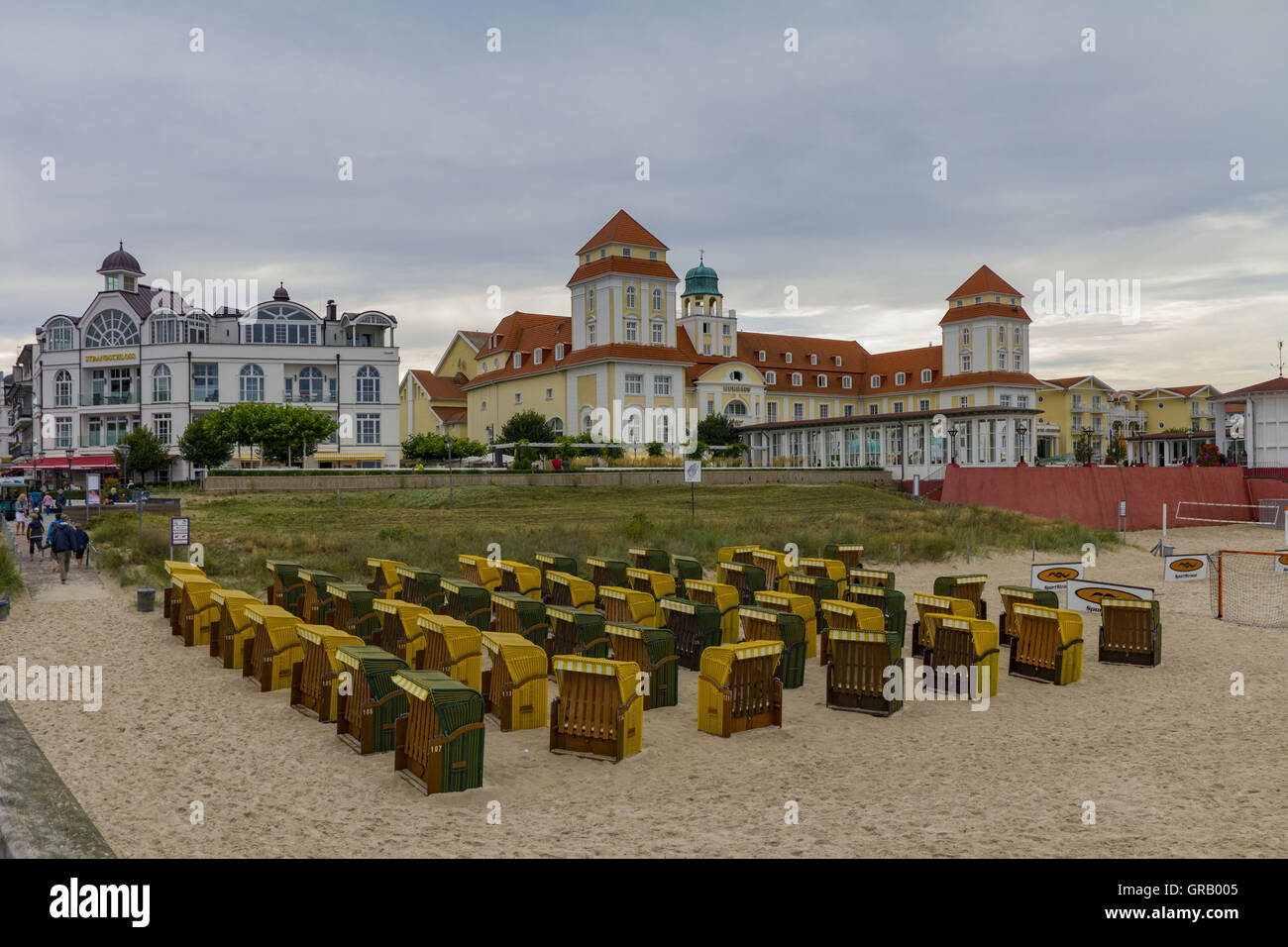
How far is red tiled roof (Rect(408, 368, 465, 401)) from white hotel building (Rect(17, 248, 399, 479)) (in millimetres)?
29751

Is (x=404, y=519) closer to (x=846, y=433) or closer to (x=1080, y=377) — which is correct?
(x=846, y=433)

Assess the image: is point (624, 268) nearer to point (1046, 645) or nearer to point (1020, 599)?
point (1020, 599)

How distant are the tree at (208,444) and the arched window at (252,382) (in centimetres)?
1116

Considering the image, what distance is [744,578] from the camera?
19.9m

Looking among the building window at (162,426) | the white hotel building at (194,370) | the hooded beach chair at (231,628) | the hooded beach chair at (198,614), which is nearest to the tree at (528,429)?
the white hotel building at (194,370)

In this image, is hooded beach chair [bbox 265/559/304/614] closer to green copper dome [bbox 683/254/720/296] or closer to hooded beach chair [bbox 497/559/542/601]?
hooded beach chair [bbox 497/559/542/601]

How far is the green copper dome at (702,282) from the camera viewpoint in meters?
97.9

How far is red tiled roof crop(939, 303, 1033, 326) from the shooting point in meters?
88.2

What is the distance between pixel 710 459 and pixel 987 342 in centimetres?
3482

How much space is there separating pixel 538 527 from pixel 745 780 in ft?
90.7

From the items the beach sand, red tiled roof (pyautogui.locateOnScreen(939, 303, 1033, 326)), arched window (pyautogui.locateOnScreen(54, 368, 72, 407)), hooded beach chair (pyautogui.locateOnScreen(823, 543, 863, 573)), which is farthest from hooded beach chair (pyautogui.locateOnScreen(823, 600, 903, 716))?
red tiled roof (pyautogui.locateOnScreen(939, 303, 1033, 326))

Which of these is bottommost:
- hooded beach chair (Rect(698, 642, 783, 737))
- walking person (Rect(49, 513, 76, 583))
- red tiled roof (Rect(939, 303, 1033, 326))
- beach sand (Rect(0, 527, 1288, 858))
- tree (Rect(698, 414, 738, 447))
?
beach sand (Rect(0, 527, 1288, 858))

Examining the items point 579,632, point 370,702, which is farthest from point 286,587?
point 370,702

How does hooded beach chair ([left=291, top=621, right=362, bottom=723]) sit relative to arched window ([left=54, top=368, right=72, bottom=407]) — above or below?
below
